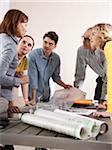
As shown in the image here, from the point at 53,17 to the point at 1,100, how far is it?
1.39 ft

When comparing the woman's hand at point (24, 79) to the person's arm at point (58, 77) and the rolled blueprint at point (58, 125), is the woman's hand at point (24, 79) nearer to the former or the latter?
the person's arm at point (58, 77)

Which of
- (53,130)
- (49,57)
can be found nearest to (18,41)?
(49,57)

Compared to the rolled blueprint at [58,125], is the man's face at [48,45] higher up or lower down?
higher up

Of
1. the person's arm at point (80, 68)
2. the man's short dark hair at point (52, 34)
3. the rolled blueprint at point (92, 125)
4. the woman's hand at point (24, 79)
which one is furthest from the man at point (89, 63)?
the rolled blueprint at point (92, 125)

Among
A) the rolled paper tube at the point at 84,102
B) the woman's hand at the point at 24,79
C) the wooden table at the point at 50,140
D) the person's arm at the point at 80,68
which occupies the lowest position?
the wooden table at the point at 50,140

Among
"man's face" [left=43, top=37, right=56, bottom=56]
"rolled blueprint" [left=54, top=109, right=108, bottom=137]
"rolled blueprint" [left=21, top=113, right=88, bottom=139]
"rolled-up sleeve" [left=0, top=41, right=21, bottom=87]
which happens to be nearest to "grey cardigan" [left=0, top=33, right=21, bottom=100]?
"rolled-up sleeve" [left=0, top=41, right=21, bottom=87]

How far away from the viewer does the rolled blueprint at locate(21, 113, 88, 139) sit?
60 centimetres

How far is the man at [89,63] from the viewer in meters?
1.03

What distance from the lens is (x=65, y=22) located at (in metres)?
1.08

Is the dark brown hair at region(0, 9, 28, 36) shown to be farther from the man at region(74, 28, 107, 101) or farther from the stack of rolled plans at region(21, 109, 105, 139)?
the stack of rolled plans at region(21, 109, 105, 139)

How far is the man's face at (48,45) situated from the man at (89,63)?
12 centimetres

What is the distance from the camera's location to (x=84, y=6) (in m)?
1.05

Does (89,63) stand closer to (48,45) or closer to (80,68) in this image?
(80,68)

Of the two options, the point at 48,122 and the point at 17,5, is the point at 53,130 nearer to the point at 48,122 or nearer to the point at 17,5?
the point at 48,122
